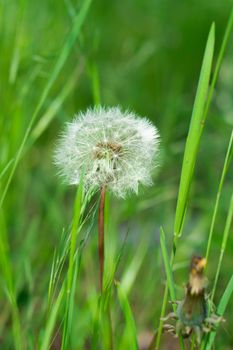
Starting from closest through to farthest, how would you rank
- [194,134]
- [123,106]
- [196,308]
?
1. [196,308]
2. [194,134]
3. [123,106]

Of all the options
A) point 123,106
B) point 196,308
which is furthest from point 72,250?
point 123,106

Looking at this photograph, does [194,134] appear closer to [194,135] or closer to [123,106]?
[194,135]

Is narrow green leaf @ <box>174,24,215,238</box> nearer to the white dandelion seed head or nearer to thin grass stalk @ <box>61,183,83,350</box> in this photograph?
the white dandelion seed head

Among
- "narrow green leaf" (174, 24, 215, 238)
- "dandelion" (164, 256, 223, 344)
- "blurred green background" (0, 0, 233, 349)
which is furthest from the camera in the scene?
"blurred green background" (0, 0, 233, 349)

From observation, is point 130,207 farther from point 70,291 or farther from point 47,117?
point 70,291

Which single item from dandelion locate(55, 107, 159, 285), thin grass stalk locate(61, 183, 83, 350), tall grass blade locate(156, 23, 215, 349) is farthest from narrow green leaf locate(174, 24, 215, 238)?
thin grass stalk locate(61, 183, 83, 350)

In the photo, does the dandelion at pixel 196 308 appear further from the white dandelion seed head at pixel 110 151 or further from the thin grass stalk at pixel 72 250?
the white dandelion seed head at pixel 110 151

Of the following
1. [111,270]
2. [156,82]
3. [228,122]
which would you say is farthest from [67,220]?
[111,270]

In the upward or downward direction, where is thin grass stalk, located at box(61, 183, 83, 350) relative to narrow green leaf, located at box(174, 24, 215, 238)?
downward

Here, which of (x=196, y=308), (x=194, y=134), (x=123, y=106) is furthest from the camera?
(x=123, y=106)
